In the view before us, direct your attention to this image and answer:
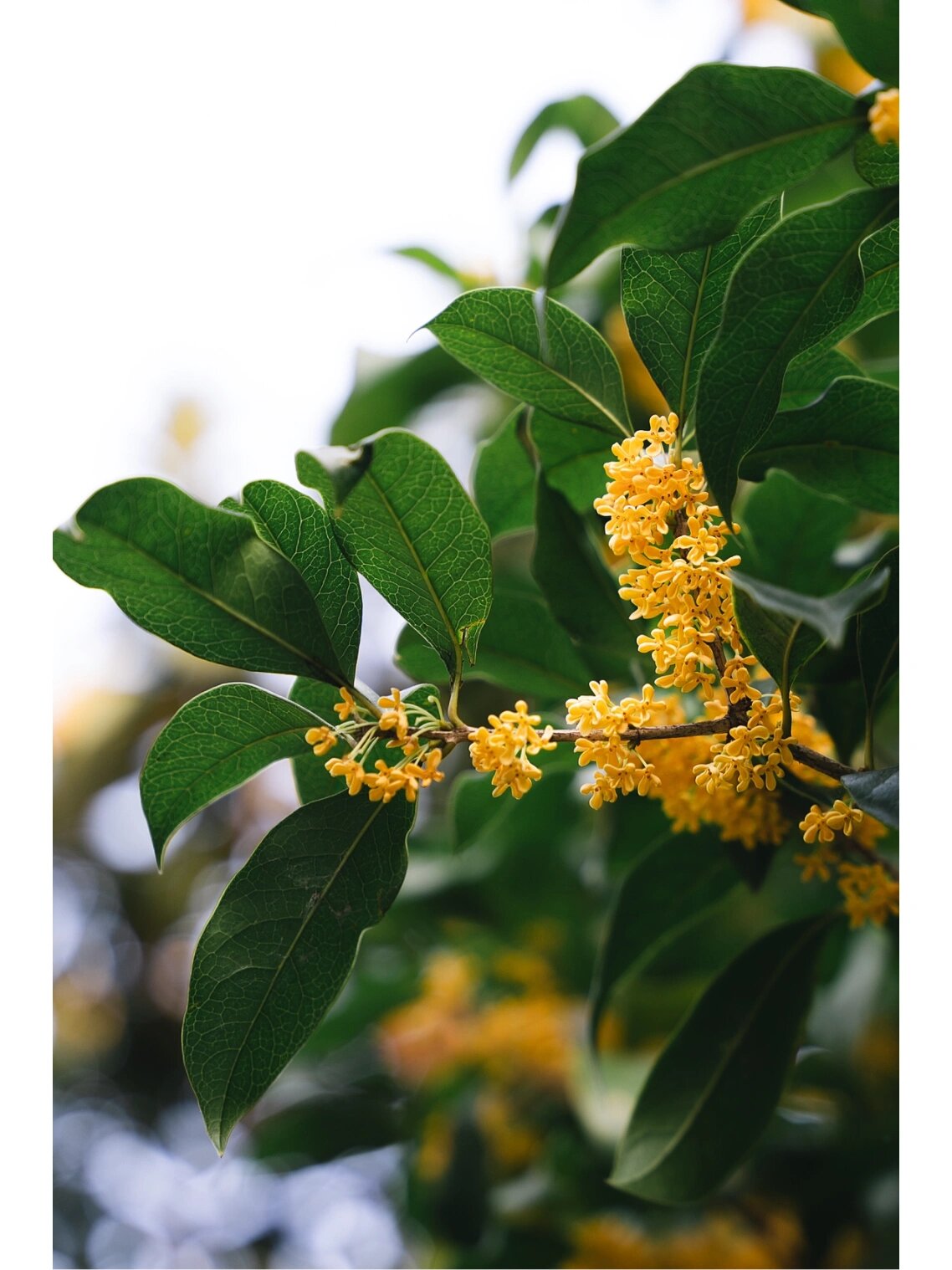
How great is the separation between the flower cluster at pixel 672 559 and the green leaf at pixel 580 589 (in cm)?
22

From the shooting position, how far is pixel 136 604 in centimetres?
52

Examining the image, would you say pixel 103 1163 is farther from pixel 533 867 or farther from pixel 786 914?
pixel 786 914

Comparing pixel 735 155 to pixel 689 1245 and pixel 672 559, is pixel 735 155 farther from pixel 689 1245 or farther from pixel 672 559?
pixel 689 1245

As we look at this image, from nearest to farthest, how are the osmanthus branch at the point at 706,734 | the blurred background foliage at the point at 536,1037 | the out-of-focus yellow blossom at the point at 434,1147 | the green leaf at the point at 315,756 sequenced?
the osmanthus branch at the point at 706,734 < the green leaf at the point at 315,756 < the blurred background foliage at the point at 536,1037 < the out-of-focus yellow blossom at the point at 434,1147

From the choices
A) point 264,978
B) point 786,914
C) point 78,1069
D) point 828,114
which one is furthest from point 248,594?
point 78,1069

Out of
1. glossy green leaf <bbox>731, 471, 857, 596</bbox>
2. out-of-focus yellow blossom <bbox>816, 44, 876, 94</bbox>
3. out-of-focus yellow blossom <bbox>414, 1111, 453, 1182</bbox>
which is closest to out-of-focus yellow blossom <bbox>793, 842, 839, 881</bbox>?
glossy green leaf <bbox>731, 471, 857, 596</bbox>

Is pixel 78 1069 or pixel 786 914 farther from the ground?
pixel 786 914

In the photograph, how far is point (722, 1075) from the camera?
760 millimetres

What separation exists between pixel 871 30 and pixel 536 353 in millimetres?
229

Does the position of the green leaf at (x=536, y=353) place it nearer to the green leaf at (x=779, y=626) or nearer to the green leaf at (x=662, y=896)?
the green leaf at (x=779, y=626)

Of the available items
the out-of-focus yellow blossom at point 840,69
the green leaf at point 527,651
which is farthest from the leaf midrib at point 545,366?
the out-of-focus yellow blossom at point 840,69

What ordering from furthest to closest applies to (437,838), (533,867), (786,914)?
(437,838) → (533,867) → (786,914)

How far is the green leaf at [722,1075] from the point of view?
73 centimetres

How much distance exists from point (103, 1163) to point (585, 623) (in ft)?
7.67
